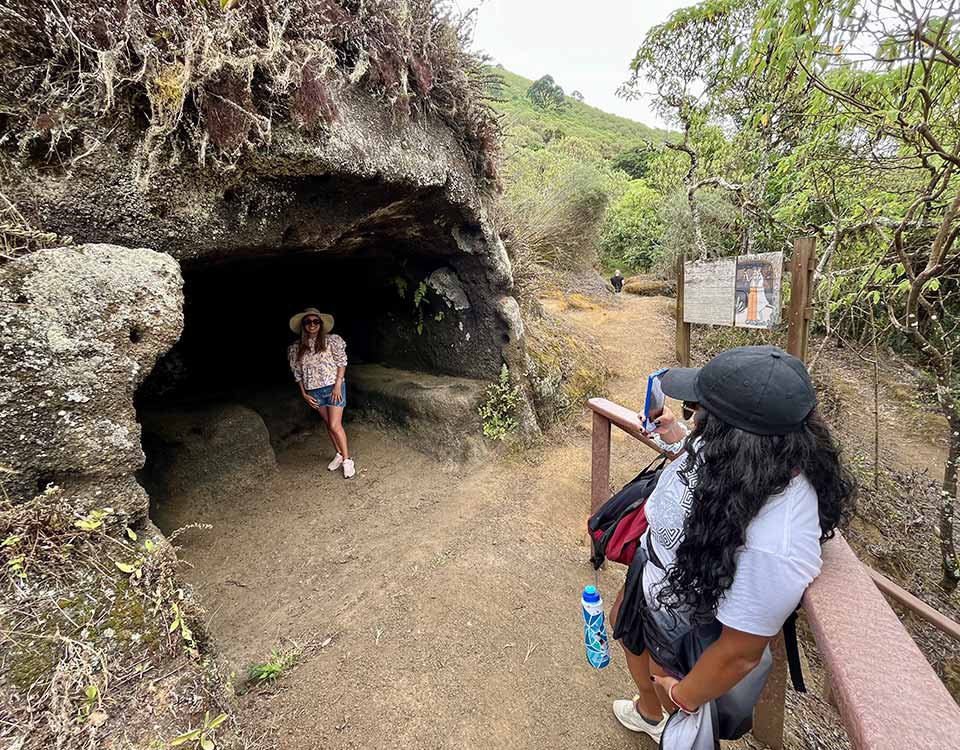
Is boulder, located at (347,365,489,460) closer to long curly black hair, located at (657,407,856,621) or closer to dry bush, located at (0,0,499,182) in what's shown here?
dry bush, located at (0,0,499,182)

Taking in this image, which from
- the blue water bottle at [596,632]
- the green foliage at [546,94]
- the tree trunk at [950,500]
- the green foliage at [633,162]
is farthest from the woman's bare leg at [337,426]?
the green foliage at [546,94]

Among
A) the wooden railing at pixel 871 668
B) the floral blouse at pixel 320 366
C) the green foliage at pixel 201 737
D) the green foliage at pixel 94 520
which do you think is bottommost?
the green foliage at pixel 201 737

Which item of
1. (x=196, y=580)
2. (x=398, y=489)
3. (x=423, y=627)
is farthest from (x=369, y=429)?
(x=423, y=627)

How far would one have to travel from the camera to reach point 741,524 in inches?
46.1

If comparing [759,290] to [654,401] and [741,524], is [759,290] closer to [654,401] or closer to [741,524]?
[654,401]

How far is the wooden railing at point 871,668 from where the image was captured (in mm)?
787

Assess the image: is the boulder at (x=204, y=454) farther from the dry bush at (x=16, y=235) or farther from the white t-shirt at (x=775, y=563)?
the white t-shirt at (x=775, y=563)

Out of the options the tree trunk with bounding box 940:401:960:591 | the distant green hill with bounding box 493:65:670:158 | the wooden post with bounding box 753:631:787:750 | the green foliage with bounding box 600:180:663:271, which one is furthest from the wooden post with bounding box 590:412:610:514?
the distant green hill with bounding box 493:65:670:158

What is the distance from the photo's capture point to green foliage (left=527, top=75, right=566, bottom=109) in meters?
46.7

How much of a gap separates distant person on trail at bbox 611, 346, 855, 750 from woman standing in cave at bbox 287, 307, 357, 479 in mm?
3634

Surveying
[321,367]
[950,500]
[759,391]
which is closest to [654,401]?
[759,391]

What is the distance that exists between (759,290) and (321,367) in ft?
13.8

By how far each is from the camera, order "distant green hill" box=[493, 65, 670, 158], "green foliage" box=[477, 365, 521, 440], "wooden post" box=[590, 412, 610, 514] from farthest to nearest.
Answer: "distant green hill" box=[493, 65, 670, 158] < "green foliage" box=[477, 365, 521, 440] < "wooden post" box=[590, 412, 610, 514]

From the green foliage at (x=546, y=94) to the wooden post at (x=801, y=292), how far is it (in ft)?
160
